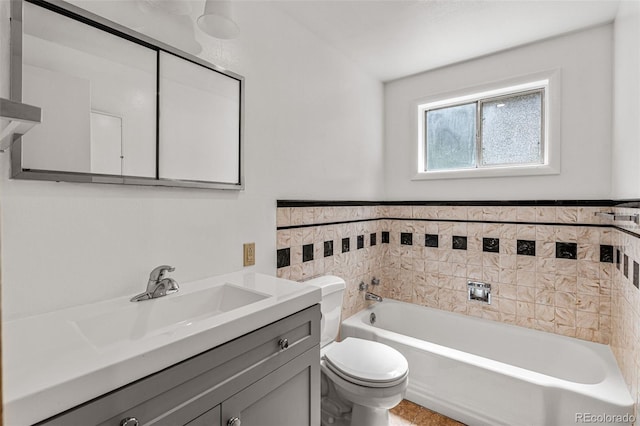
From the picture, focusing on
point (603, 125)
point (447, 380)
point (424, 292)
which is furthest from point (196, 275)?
point (603, 125)

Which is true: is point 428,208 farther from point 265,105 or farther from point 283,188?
point 265,105

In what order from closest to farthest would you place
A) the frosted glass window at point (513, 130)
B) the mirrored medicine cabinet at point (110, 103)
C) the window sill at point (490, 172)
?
1. the mirrored medicine cabinet at point (110, 103)
2. the window sill at point (490, 172)
3. the frosted glass window at point (513, 130)

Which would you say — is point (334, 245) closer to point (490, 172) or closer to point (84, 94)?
point (490, 172)

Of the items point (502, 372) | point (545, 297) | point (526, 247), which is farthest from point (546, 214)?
point (502, 372)

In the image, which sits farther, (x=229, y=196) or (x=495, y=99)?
(x=495, y=99)

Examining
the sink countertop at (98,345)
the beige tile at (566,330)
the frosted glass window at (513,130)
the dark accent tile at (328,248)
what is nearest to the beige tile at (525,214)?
the frosted glass window at (513,130)

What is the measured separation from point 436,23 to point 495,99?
0.89 meters

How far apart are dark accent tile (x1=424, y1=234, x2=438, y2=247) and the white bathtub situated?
530 mm

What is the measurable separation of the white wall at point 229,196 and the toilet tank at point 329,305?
354 mm

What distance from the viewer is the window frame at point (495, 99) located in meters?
2.32

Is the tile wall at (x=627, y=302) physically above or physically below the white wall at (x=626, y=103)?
below

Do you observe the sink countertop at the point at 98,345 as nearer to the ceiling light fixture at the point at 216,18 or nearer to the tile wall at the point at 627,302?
the ceiling light fixture at the point at 216,18

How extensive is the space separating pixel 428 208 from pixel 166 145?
212 cm

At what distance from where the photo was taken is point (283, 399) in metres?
1.26
